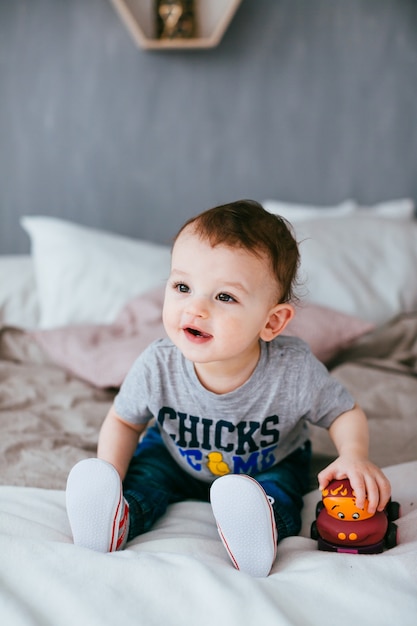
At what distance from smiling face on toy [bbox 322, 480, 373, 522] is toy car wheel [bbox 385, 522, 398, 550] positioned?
5cm

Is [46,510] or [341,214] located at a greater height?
[341,214]

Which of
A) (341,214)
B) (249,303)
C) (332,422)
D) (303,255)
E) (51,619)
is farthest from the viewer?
(341,214)

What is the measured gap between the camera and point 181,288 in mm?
1003

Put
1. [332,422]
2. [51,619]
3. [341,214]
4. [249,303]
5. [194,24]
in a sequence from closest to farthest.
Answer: [51,619] → [249,303] → [332,422] → [341,214] → [194,24]

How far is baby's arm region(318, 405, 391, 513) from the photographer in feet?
3.01

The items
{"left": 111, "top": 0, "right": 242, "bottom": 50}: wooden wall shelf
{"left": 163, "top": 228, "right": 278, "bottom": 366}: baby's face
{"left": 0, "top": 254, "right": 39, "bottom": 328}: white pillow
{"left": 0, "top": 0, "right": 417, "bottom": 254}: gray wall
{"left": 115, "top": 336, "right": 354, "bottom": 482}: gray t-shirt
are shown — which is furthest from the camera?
{"left": 0, "top": 0, "right": 417, "bottom": 254}: gray wall

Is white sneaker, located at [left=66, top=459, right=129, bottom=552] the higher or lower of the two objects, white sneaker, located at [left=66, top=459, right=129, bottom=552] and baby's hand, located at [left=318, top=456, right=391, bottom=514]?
the lower

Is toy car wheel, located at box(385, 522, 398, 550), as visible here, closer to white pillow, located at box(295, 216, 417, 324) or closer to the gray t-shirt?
the gray t-shirt

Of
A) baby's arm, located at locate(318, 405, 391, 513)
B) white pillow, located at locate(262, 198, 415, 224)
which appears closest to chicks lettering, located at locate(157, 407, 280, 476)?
baby's arm, located at locate(318, 405, 391, 513)

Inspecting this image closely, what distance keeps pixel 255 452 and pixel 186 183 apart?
1513mm

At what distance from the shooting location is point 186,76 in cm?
238

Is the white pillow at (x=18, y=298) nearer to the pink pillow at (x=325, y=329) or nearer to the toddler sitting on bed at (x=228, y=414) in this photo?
the pink pillow at (x=325, y=329)

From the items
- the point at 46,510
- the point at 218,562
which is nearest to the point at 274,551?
the point at 218,562

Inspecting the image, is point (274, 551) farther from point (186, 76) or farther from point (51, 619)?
point (186, 76)
